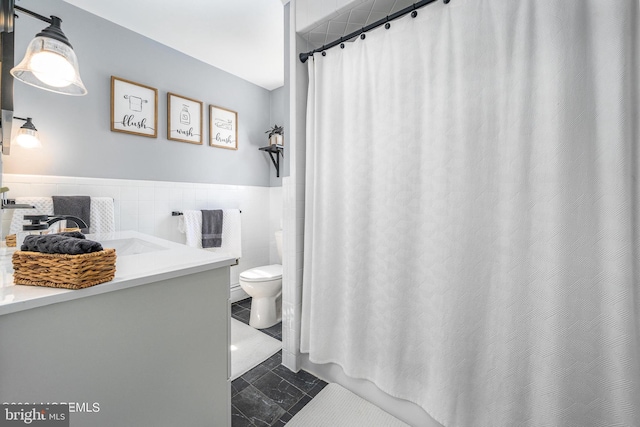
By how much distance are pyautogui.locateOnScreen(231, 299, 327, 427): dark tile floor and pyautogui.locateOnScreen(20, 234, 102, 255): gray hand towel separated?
1106mm

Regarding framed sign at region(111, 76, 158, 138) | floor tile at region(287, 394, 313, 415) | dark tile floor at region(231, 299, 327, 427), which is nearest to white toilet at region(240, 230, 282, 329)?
dark tile floor at region(231, 299, 327, 427)

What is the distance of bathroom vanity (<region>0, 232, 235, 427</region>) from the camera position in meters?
0.59

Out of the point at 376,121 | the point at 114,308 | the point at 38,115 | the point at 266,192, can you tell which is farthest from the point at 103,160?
the point at 376,121

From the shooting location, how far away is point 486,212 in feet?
3.40

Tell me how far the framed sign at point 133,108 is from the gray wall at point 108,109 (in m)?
0.05

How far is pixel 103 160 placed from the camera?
194cm

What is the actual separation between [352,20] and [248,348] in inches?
84.5

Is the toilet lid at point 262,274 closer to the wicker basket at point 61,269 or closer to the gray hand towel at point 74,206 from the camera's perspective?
the gray hand towel at point 74,206

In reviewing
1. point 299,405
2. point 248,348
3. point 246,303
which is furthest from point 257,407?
point 246,303

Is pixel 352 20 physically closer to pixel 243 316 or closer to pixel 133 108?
pixel 133 108

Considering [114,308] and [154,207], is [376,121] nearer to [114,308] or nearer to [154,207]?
[114,308]

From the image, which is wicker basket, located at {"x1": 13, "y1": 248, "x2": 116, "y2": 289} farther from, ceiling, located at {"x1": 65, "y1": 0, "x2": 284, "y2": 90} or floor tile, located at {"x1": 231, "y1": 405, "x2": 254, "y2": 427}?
ceiling, located at {"x1": 65, "y1": 0, "x2": 284, "y2": 90}
